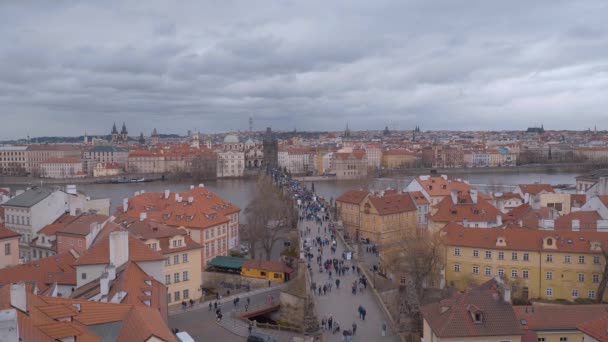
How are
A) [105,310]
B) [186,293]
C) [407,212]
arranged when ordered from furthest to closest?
[407,212]
[186,293]
[105,310]

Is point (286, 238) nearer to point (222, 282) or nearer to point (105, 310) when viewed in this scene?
point (222, 282)

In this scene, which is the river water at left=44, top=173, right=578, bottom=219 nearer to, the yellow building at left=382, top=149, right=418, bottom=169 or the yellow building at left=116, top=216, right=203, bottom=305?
the yellow building at left=382, top=149, right=418, bottom=169

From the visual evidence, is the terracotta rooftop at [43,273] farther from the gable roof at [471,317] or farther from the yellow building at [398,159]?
the yellow building at [398,159]

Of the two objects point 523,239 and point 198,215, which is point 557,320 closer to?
point 523,239

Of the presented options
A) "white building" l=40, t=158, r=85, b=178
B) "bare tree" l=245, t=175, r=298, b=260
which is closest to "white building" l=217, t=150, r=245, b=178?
"white building" l=40, t=158, r=85, b=178

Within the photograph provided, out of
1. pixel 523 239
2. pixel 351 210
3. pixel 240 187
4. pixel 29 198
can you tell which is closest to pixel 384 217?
pixel 351 210

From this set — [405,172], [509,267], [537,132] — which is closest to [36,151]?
[405,172]
